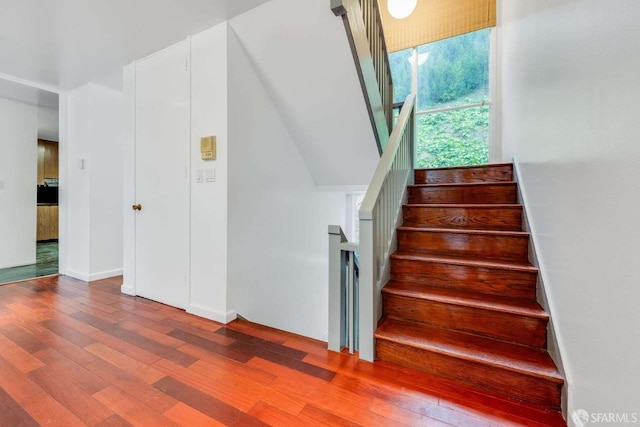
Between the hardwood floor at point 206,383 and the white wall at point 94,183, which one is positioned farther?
the white wall at point 94,183

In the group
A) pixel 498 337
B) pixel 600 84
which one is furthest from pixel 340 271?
pixel 600 84

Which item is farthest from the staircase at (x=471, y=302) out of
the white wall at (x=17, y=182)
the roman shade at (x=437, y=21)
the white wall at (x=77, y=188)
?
the white wall at (x=17, y=182)

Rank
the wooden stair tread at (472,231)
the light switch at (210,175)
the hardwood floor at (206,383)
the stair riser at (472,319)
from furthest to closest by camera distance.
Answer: the light switch at (210,175) → the wooden stair tread at (472,231) → the stair riser at (472,319) → the hardwood floor at (206,383)

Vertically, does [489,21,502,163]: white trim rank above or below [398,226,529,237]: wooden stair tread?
above

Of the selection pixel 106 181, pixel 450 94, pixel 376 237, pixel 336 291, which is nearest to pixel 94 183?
pixel 106 181

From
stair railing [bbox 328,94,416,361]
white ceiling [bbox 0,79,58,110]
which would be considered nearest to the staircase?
stair railing [bbox 328,94,416,361]

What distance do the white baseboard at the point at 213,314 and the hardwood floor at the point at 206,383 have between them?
0.20 feet

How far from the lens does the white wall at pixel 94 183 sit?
3344 mm

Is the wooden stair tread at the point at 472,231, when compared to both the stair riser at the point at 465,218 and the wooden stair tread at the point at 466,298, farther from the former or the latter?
the wooden stair tread at the point at 466,298

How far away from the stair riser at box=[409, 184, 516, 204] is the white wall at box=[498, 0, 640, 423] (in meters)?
0.63

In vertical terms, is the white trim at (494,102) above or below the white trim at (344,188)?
above

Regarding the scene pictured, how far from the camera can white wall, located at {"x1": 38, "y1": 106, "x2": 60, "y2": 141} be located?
173 inches

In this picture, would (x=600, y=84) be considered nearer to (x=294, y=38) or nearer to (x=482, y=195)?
(x=482, y=195)

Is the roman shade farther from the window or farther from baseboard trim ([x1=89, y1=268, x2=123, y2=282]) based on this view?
baseboard trim ([x1=89, y1=268, x2=123, y2=282])
